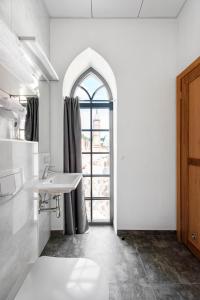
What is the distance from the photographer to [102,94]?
11.0 ft

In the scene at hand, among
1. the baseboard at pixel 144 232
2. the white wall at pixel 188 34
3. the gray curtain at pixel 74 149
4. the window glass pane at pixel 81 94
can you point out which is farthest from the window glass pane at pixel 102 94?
the baseboard at pixel 144 232

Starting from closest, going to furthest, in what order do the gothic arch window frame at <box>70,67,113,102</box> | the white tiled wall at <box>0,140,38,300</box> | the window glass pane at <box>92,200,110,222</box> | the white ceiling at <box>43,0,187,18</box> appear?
1. the white tiled wall at <box>0,140,38,300</box>
2. the white ceiling at <box>43,0,187,18</box>
3. the gothic arch window frame at <box>70,67,113,102</box>
4. the window glass pane at <box>92,200,110,222</box>

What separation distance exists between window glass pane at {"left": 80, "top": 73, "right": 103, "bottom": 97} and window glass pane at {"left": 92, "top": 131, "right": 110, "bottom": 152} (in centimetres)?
59

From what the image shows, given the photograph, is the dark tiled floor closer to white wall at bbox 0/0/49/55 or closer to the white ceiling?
white wall at bbox 0/0/49/55

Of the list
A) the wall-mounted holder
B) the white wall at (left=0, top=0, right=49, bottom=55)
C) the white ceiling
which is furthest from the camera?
the white ceiling

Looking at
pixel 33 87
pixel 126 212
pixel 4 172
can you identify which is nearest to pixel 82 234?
pixel 126 212

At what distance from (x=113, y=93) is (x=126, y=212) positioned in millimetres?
1618

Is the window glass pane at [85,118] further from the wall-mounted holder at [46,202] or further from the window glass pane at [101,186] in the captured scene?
the wall-mounted holder at [46,202]

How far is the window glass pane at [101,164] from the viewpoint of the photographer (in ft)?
11.0

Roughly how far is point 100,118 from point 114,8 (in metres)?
1.38

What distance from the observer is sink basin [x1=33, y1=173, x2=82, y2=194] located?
6.21ft

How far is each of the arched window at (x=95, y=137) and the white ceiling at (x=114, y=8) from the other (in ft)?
2.50

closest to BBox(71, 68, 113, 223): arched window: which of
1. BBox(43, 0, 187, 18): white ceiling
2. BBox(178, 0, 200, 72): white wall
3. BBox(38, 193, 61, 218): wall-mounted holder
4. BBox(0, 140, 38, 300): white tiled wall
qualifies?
BBox(38, 193, 61, 218): wall-mounted holder

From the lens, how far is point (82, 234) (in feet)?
9.72
